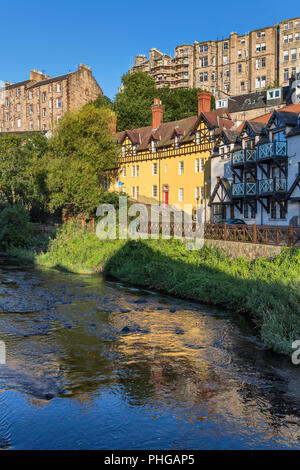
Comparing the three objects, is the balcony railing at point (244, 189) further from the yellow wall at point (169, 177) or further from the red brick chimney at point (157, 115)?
the red brick chimney at point (157, 115)

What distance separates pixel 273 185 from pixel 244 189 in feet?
12.2

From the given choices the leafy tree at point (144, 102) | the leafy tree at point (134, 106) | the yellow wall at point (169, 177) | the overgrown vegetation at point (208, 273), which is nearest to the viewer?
the overgrown vegetation at point (208, 273)

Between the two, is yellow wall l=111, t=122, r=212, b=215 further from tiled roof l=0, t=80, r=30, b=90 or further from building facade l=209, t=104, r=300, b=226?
tiled roof l=0, t=80, r=30, b=90

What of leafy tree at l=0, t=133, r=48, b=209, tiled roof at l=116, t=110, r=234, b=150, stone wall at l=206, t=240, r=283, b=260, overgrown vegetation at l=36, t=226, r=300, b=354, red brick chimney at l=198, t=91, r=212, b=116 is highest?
red brick chimney at l=198, t=91, r=212, b=116

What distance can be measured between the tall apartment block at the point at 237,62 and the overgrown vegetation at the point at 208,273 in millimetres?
53697

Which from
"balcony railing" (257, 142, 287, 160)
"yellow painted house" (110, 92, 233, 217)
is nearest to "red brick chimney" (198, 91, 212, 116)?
"yellow painted house" (110, 92, 233, 217)

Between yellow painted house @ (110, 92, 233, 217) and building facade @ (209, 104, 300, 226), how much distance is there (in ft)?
9.39

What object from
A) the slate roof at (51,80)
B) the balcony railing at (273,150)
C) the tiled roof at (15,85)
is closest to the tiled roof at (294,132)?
the balcony railing at (273,150)

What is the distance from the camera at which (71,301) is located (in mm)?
19875

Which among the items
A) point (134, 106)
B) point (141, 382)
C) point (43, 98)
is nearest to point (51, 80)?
point (43, 98)

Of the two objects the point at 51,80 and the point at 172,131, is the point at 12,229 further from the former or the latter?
the point at 51,80

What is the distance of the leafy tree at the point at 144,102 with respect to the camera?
212ft

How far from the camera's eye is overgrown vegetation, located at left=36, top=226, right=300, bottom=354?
47.5ft
